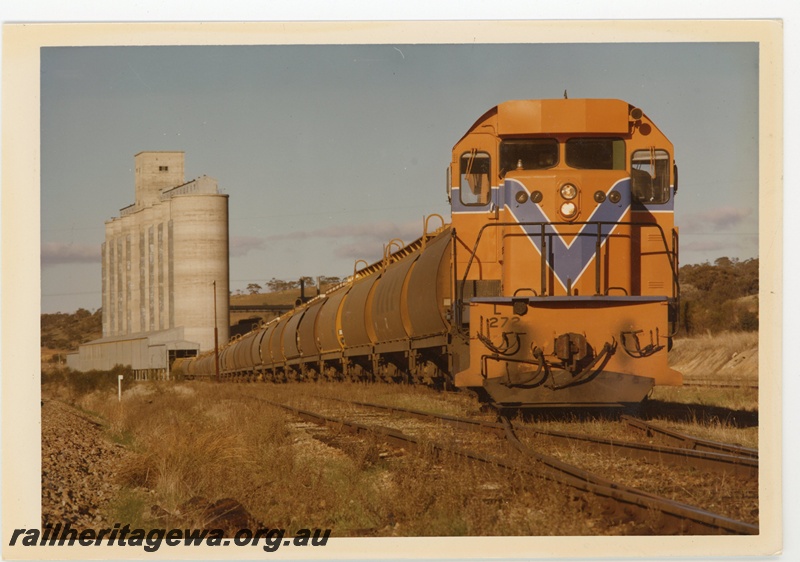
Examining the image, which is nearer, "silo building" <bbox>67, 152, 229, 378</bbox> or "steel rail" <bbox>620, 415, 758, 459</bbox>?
"steel rail" <bbox>620, 415, 758, 459</bbox>

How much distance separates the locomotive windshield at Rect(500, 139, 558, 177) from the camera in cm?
1130

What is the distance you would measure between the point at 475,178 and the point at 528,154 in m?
0.77

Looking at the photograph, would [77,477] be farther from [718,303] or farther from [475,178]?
[718,303]

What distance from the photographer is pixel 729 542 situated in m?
6.84

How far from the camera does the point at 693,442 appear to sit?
9.66 m

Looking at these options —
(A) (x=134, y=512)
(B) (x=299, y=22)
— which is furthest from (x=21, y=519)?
(B) (x=299, y=22)

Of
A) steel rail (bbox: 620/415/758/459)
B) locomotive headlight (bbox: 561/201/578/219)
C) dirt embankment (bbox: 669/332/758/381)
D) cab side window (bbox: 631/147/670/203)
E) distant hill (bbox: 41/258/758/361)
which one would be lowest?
dirt embankment (bbox: 669/332/758/381)

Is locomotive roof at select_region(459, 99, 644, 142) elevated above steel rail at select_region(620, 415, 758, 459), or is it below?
above

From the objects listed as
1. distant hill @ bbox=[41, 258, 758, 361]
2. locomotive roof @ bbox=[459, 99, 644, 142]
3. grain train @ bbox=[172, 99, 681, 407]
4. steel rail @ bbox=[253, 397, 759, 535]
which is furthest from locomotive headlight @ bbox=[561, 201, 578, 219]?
distant hill @ bbox=[41, 258, 758, 361]

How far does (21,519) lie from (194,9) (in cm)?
505

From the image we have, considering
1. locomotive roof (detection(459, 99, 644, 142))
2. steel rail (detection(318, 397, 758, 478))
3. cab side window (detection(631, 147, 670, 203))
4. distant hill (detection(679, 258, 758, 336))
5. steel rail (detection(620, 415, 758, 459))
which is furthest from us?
distant hill (detection(679, 258, 758, 336))

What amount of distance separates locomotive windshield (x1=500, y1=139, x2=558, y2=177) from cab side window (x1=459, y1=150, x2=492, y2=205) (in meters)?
0.24

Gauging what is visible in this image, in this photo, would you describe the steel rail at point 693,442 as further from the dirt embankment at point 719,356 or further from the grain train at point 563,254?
the dirt embankment at point 719,356

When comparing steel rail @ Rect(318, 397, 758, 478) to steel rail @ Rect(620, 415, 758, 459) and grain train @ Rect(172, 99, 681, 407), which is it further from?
grain train @ Rect(172, 99, 681, 407)
